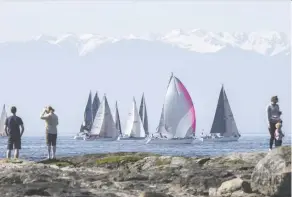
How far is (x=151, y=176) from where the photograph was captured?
22.5m

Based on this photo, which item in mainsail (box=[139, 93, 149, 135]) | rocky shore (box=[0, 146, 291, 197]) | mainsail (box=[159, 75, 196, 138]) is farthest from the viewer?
mainsail (box=[139, 93, 149, 135])

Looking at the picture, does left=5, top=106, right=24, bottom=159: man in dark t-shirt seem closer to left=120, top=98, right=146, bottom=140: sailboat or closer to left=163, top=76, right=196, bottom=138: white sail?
left=163, top=76, right=196, bottom=138: white sail

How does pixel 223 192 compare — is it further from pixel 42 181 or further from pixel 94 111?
pixel 94 111

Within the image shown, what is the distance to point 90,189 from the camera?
20125 mm

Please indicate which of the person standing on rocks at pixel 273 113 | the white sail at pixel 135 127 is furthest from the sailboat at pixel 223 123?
the person standing on rocks at pixel 273 113

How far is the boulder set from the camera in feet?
58.4

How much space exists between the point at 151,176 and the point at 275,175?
5378mm

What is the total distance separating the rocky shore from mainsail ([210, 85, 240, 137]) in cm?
7888

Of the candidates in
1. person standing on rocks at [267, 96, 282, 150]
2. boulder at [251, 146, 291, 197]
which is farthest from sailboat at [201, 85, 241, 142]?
boulder at [251, 146, 291, 197]

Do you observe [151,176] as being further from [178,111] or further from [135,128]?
[135,128]

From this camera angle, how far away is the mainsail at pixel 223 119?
10669 cm

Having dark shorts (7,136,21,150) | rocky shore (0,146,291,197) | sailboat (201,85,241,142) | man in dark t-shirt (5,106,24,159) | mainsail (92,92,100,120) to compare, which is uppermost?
mainsail (92,92,100,120)

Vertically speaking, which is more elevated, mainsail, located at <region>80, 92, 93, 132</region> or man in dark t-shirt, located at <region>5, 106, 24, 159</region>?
mainsail, located at <region>80, 92, 93, 132</region>

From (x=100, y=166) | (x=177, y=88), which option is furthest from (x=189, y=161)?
(x=177, y=88)
